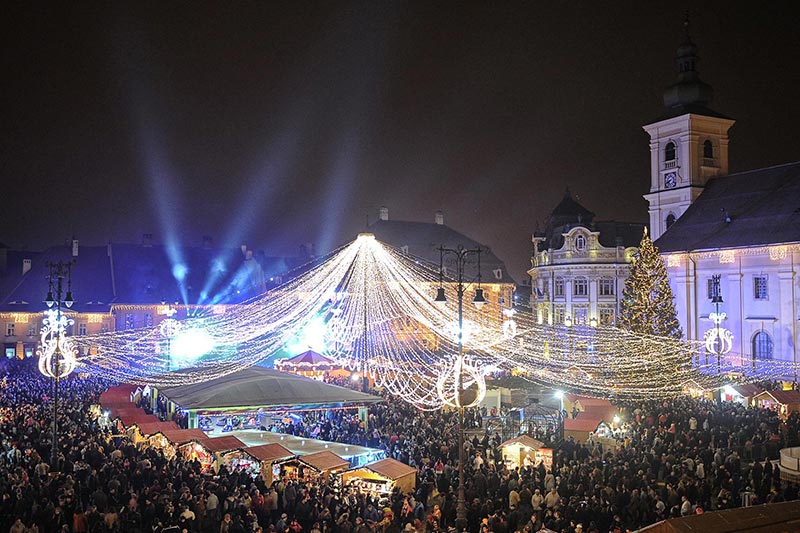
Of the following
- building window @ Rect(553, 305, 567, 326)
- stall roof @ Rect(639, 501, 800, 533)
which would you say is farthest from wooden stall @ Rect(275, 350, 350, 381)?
stall roof @ Rect(639, 501, 800, 533)

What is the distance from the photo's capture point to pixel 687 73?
182ft

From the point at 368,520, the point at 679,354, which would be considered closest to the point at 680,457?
the point at 368,520

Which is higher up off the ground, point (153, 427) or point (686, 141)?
point (686, 141)

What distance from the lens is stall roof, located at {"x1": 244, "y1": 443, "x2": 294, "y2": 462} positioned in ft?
67.7

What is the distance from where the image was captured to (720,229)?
4900 centimetres

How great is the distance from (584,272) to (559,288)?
2.64m

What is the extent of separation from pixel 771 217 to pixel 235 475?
37338 mm

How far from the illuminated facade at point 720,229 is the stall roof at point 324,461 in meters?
24.2

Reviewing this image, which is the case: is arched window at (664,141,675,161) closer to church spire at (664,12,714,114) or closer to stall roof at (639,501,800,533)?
church spire at (664,12,714,114)

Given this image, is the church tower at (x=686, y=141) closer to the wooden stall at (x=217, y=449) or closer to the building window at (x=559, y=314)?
the building window at (x=559, y=314)

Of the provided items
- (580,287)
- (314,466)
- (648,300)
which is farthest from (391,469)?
(580,287)

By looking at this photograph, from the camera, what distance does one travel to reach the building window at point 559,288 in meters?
63.1

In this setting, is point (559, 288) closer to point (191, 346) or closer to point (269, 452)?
point (191, 346)

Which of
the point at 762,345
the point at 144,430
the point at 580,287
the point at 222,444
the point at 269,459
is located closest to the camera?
the point at 269,459
